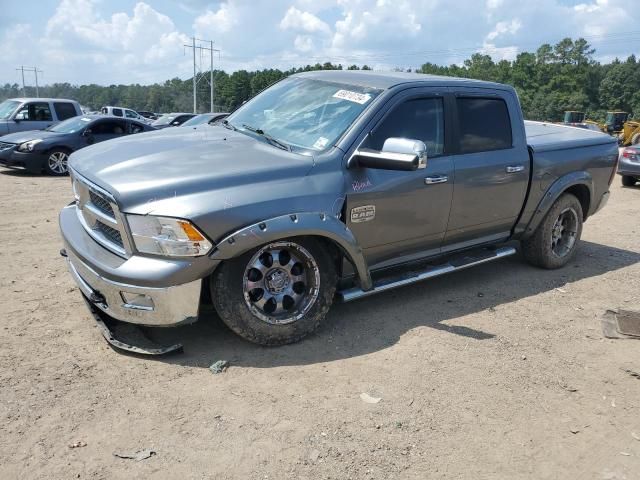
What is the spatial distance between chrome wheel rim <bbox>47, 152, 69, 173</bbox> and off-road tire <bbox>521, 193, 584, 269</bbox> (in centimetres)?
975

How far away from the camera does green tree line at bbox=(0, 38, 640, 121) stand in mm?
89812

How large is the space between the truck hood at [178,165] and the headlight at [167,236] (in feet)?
0.31

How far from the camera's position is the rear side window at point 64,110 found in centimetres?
1545

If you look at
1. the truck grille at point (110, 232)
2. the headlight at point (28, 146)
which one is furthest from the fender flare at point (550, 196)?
the headlight at point (28, 146)

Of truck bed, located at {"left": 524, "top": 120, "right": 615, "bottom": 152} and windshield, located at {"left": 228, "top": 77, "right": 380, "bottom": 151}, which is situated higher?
windshield, located at {"left": 228, "top": 77, "right": 380, "bottom": 151}

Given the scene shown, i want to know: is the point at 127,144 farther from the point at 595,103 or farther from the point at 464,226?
the point at 595,103

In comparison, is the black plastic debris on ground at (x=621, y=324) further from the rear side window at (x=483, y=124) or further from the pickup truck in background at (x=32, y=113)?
the pickup truck in background at (x=32, y=113)

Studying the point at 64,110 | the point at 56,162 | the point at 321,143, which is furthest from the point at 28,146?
the point at 321,143

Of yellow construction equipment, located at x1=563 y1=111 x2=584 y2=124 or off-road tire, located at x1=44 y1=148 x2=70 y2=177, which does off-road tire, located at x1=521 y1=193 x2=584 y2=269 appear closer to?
off-road tire, located at x1=44 y1=148 x2=70 y2=177

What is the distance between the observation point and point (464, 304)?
16.4 feet

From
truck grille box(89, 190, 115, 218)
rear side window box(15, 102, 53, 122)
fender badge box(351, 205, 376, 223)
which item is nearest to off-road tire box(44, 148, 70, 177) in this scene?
rear side window box(15, 102, 53, 122)

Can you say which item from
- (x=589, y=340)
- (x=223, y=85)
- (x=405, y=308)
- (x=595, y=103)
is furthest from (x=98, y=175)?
(x=595, y=103)

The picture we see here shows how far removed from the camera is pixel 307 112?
4469mm

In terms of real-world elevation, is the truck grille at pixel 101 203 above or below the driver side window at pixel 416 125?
below
